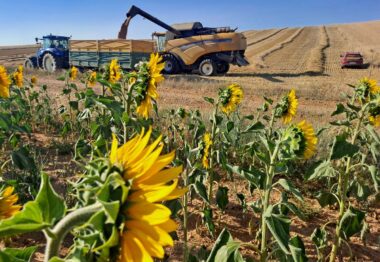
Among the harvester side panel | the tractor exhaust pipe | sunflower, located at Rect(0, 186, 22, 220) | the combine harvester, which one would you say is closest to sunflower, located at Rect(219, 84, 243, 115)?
sunflower, located at Rect(0, 186, 22, 220)

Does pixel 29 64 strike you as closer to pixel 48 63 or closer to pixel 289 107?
pixel 48 63

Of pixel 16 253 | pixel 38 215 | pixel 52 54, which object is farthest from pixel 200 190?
pixel 52 54

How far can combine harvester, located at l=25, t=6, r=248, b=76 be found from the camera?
51.3 feet

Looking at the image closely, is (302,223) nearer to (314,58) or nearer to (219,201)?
(219,201)

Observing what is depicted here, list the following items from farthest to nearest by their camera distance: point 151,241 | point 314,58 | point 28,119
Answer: point 314,58 < point 28,119 < point 151,241

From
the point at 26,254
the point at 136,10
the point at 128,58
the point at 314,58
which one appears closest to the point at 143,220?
the point at 26,254

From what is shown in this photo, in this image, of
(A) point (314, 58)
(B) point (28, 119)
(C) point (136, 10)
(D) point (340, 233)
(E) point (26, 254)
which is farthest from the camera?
(A) point (314, 58)

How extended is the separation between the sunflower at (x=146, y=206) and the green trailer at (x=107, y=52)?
1450 centimetres

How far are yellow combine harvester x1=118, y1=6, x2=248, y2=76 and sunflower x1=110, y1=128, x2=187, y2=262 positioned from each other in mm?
15329

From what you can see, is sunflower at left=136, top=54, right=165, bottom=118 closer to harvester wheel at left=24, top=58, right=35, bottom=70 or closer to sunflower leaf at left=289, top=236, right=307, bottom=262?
sunflower leaf at left=289, top=236, right=307, bottom=262

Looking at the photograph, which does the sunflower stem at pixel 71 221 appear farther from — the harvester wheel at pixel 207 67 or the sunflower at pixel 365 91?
the harvester wheel at pixel 207 67

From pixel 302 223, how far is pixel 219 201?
1054 millimetres

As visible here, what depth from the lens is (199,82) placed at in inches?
525

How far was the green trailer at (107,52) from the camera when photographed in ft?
50.4
